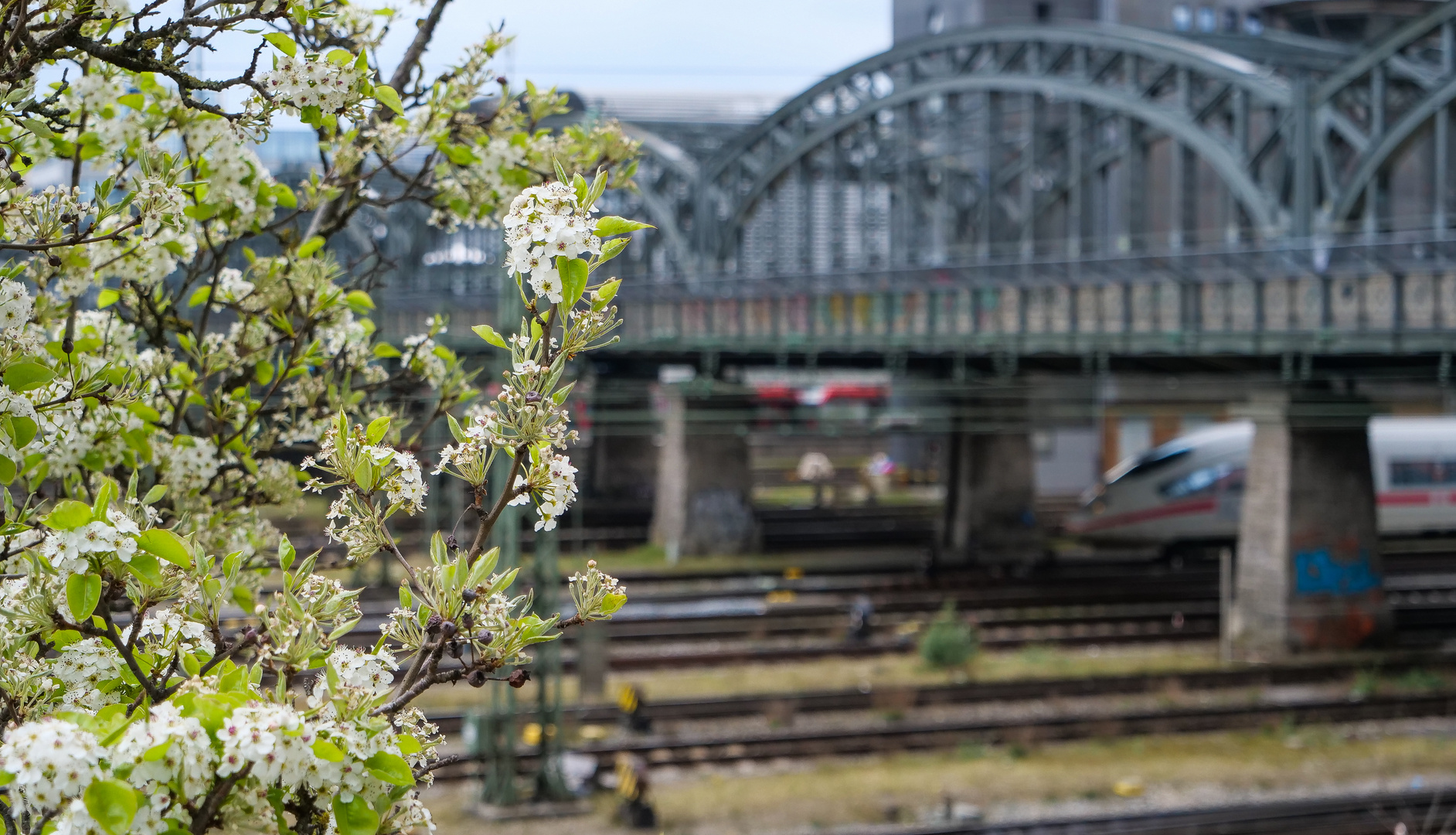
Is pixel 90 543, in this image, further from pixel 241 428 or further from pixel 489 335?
pixel 241 428

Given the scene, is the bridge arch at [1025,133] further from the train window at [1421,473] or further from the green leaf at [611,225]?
the green leaf at [611,225]

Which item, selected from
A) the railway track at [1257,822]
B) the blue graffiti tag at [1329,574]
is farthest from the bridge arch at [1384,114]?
the railway track at [1257,822]

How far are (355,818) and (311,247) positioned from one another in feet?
8.47

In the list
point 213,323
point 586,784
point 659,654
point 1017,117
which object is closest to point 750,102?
point 1017,117

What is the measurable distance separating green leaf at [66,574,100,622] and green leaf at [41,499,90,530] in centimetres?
14

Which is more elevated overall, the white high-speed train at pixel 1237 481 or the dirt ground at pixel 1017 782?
the white high-speed train at pixel 1237 481

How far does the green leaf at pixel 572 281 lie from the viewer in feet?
8.93

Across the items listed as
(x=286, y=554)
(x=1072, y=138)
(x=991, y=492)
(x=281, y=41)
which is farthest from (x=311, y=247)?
(x=1072, y=138)

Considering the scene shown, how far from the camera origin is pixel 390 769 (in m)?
2.71

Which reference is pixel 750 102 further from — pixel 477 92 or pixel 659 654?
pixel 477 92

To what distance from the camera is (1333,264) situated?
2366cm

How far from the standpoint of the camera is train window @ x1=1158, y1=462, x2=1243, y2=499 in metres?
27.6

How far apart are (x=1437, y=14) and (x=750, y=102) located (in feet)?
104

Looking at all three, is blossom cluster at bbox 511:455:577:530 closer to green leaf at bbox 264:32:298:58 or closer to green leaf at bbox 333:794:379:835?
green leaf at bbox 333:794:379:835
